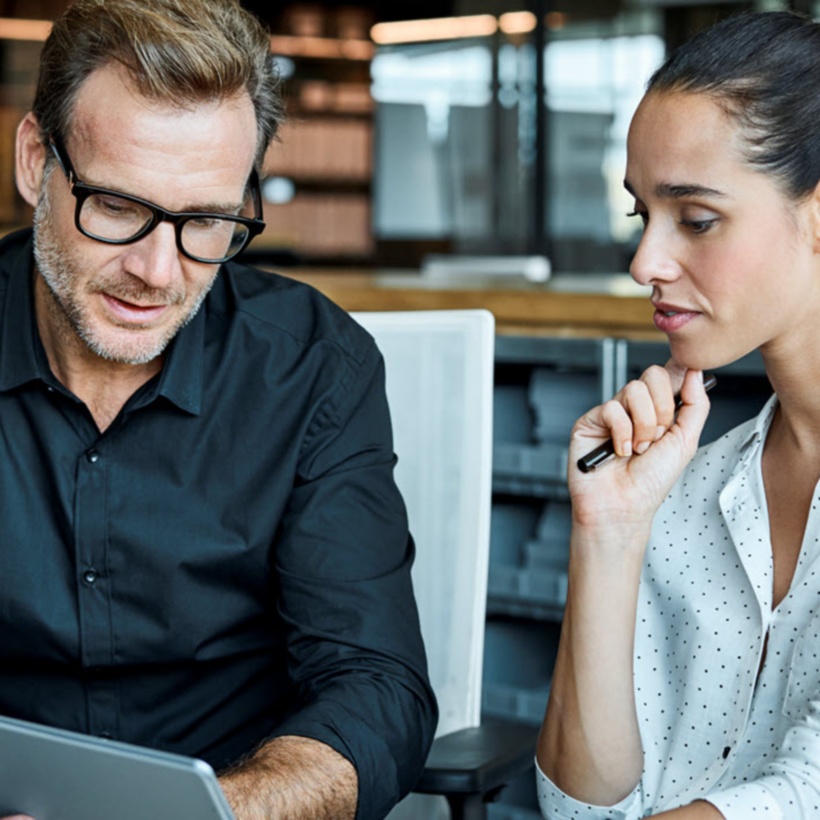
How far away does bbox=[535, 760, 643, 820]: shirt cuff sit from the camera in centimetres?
129

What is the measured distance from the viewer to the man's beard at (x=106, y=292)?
1337 mm

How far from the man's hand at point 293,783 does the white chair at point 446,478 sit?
0.32 m

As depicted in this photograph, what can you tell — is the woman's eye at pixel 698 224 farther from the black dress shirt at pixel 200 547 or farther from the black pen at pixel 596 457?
the black dress shirt at pixel 200 547

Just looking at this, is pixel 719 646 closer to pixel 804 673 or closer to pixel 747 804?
pixel 804 673

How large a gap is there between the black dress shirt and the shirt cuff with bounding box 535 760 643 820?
0.13 meters

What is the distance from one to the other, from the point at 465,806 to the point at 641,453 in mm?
380

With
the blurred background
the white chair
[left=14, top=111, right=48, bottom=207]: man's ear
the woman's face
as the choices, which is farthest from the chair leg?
the blurred background

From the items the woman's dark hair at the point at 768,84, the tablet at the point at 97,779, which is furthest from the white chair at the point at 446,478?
the tablet at the point at 97,779

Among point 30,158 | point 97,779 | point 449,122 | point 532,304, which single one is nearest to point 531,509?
point 532,304

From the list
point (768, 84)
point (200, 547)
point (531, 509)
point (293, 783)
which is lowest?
point (531, 509)

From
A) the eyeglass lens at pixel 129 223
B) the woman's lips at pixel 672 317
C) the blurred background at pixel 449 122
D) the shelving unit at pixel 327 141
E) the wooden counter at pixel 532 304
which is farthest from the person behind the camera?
the shelving unit at pixel 327 141

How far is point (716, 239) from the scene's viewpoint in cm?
118

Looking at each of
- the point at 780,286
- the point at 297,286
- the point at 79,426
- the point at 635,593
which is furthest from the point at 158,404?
the point at 780,286

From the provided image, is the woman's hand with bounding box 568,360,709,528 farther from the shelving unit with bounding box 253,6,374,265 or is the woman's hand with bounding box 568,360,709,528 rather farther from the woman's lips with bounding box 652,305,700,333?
the shelving unit with bounding box 253,6,374,265
